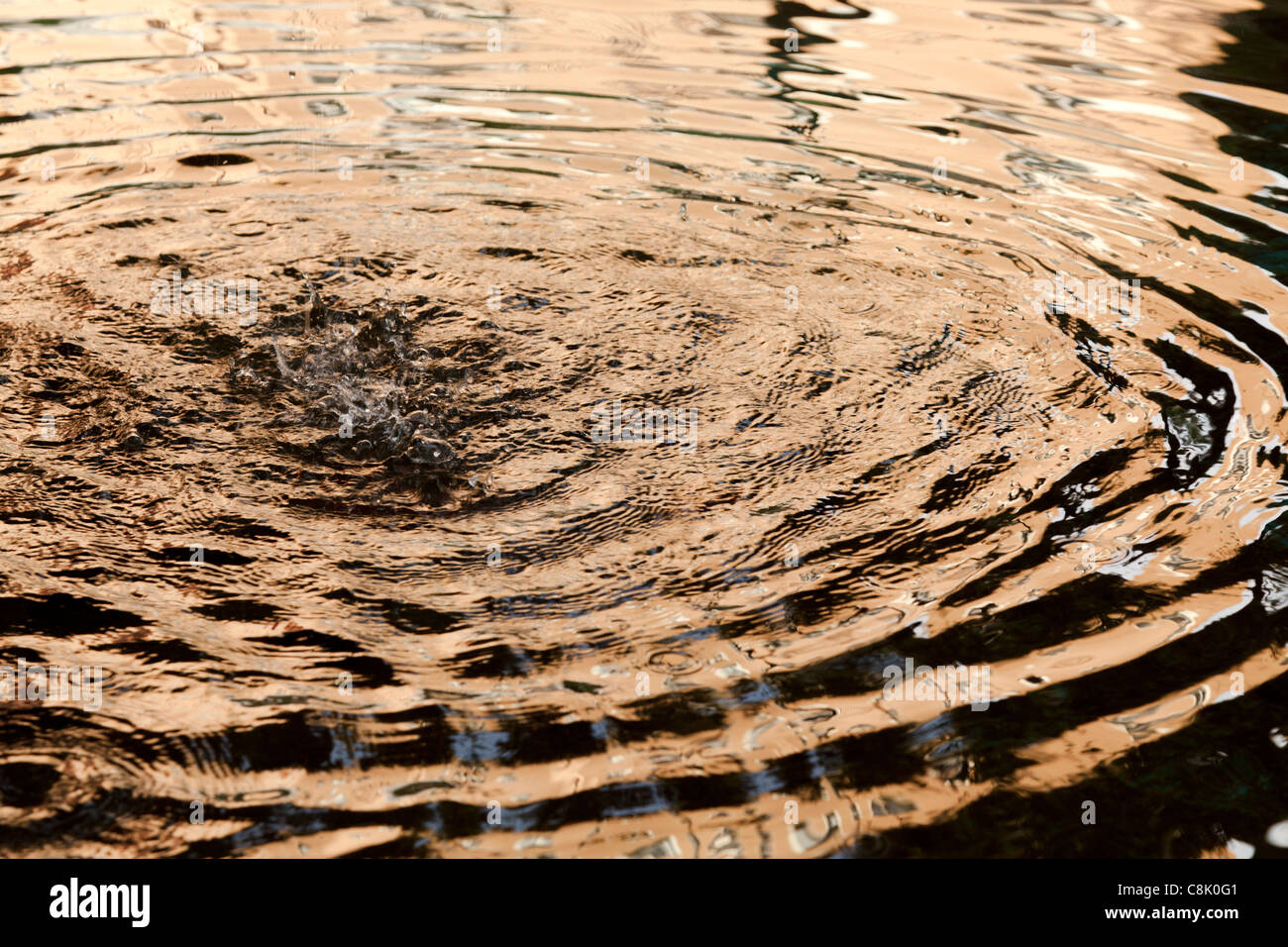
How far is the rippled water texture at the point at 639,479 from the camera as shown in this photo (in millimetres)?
2482

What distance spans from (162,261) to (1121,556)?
371cm

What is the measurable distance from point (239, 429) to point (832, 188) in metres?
Result: 3.23

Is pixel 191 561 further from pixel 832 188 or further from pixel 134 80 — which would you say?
pixel 134 80

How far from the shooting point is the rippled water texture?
2.48 m

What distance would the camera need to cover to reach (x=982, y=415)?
389cm

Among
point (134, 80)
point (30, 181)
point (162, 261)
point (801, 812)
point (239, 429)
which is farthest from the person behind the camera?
point (134, 80)

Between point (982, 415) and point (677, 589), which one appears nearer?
point (677, 589)

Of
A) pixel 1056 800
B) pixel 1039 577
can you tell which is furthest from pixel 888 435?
pixel 1056 800

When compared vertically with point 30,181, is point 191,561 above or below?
below

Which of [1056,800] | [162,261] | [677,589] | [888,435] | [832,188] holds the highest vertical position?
[832,188]

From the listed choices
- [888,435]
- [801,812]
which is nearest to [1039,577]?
[888,435]

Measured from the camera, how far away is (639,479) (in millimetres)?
3492

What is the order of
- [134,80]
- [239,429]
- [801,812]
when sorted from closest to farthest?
[801,812] < [239,429] < [134,80]

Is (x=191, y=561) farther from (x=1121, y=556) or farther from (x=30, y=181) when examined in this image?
(x=30, y=181)
